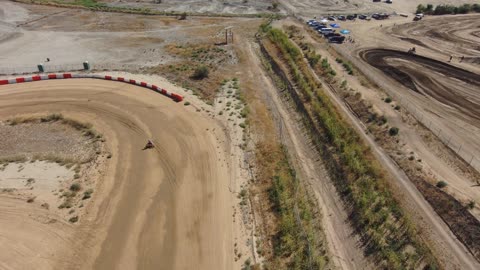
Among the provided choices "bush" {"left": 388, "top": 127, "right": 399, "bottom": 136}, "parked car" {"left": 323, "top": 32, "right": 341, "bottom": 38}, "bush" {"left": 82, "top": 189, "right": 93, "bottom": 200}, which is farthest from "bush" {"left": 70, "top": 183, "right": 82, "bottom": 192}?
"parked car" {"left": 323, "top": 32, "right": 341, "bottom": 38}

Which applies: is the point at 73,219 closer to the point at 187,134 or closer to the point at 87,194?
the point at 87,194

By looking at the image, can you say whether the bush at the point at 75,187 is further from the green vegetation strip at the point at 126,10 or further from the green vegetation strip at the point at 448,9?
the green vegetation strip at the point at 448,9

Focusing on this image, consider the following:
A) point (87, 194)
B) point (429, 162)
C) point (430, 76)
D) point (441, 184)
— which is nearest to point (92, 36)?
point (87, 194)

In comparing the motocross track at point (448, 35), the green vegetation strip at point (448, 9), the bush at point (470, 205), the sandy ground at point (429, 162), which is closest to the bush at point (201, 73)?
the sandy ground at point (429, 162)

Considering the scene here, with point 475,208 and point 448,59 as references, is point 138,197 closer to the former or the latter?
point 475,208

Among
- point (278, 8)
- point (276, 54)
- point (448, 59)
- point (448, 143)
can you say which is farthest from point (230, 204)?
point (278, 8)

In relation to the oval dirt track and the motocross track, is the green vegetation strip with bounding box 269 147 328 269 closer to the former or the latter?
the oval dirt track

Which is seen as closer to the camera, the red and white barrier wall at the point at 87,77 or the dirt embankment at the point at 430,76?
the red and white barrier wall at the point at 87,77
